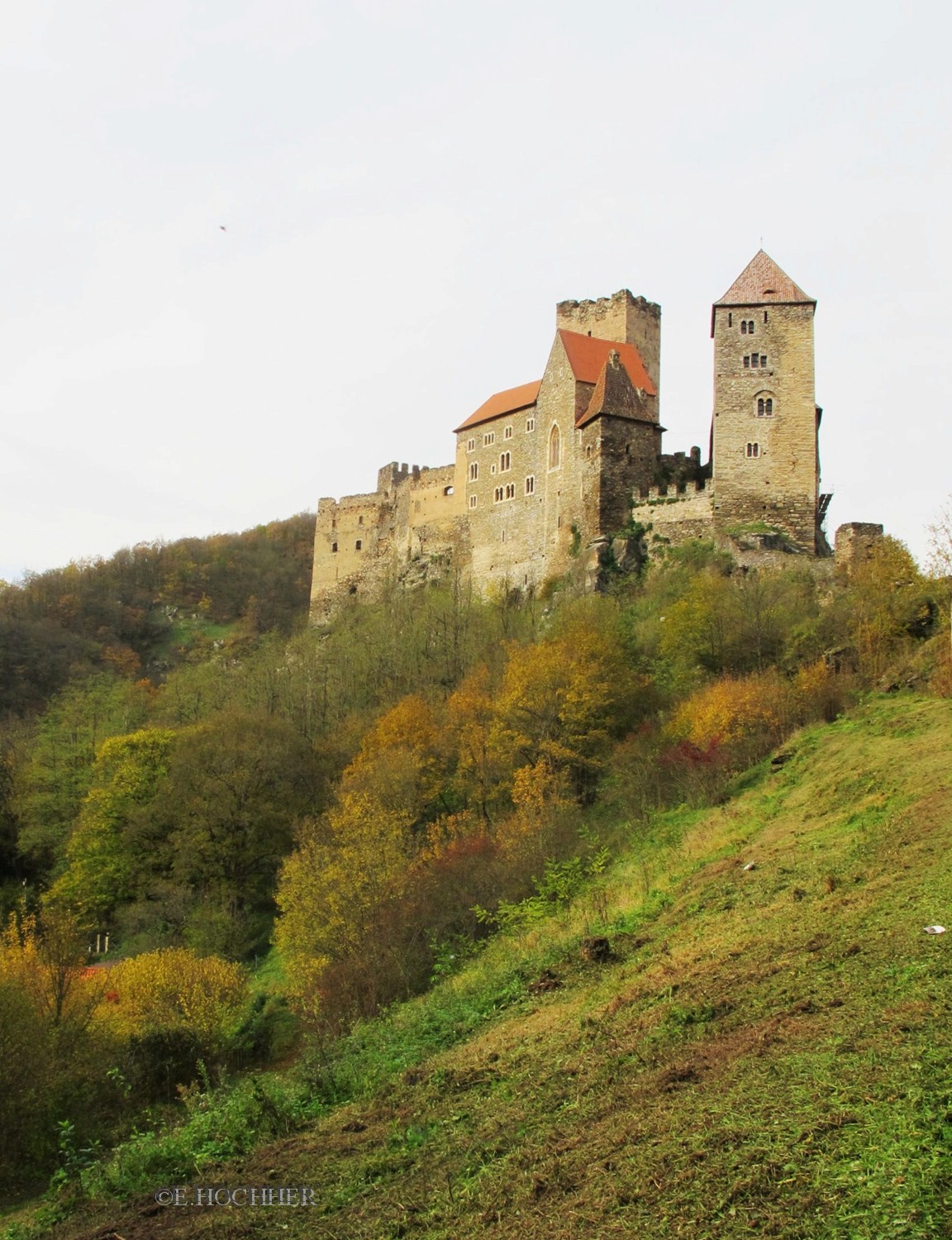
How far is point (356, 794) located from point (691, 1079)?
25284 mm

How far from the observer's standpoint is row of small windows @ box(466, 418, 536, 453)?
55031mm

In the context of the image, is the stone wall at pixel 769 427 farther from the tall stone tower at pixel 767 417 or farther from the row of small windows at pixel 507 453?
the row of small windows at pixel 507 453

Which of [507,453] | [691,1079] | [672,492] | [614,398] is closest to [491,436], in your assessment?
[507,453]

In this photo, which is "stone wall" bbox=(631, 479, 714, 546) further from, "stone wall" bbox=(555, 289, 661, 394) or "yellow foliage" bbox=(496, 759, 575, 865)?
"yellow foliage" bbox=(496, 759, 575, 865)

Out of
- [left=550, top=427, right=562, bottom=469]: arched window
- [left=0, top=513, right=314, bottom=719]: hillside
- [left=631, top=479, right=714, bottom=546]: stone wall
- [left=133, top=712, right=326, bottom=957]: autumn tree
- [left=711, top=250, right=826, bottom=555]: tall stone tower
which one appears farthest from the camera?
[left=0, top=513, right=314, bottom=719]: hillside

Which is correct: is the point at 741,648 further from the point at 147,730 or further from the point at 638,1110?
the point at 638,1110

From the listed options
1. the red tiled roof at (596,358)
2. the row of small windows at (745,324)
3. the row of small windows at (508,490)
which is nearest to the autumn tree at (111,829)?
the row of small windows at (508,490)

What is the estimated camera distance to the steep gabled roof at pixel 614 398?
158 ft

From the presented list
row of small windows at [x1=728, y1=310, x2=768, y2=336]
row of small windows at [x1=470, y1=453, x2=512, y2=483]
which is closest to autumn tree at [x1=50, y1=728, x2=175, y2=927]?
row of small windows at [x1=470, y1=453, x2=512, y2=483]

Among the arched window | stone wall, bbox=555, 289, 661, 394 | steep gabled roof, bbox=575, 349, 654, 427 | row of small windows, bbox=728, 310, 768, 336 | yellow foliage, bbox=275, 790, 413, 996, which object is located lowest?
yellow foliage, bbox=275, 790, 413, 996

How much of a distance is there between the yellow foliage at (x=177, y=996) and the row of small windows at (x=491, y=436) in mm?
30734

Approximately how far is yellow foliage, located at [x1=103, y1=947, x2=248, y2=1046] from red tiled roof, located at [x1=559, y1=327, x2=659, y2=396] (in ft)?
95.5

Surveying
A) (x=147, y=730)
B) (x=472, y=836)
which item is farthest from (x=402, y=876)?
(x=147, y=730)

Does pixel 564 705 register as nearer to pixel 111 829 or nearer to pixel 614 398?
pixel 111 829
